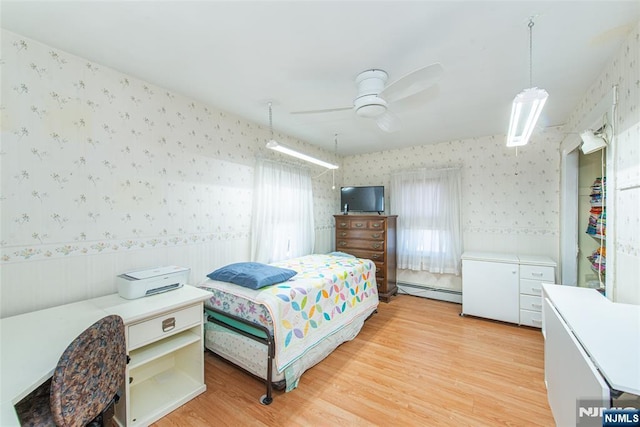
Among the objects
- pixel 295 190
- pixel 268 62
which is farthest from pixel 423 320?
pixel 268 62

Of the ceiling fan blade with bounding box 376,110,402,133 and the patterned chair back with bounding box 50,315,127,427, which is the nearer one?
the patterned chair back with bounding box 50,315,127,427

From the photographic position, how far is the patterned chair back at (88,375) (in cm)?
100

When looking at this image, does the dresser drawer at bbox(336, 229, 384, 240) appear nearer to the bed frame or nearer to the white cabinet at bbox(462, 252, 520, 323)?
the white cabinet at bbox(462, 252, 520, 323)

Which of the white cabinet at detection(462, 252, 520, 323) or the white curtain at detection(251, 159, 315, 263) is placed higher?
the white curtain at detection(251, 159, 315, 263)

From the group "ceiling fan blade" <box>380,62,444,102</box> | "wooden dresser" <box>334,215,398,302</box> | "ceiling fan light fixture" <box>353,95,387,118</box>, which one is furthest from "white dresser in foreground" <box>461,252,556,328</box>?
"ceiling fan blade" <box>380,62,444,102</box>

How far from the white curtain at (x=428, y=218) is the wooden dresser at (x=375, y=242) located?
240 mm

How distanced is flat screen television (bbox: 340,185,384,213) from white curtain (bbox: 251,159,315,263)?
852 mm

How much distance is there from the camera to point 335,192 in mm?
4941

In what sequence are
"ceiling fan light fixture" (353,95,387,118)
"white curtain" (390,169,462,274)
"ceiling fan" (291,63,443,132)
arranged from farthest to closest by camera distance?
"white curtain" (390,169,462,274)
"ceiling fan light fixture" (353,95,387,118)
"ceiling fan" (291,63,443,132)

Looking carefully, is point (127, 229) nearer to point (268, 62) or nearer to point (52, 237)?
point (52, 237)

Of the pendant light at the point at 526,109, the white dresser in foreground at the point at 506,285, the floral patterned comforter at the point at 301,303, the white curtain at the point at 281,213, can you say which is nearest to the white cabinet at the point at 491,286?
the white dresser in foreground at the point at 506,285

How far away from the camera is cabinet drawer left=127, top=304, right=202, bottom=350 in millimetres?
1624

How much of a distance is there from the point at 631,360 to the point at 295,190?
3335 mm

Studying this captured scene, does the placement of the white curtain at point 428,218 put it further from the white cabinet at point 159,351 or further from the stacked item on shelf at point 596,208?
the white cabinet at point 159,351
